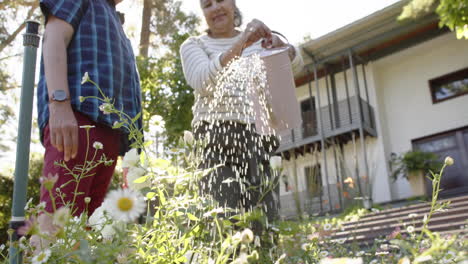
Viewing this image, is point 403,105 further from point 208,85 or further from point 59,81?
point 59,81

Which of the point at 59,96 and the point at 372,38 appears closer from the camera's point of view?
the point at 59,96

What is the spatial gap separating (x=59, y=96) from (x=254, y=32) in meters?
0.77

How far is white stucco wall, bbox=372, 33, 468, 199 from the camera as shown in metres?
10.4

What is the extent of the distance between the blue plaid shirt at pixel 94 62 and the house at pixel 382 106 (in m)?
8.15

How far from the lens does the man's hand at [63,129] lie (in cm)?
137

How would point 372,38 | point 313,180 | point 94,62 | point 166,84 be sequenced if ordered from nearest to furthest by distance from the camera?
point 94,62
point 313,180
point 166,84
point 372,38

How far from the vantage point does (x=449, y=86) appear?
1062 cm

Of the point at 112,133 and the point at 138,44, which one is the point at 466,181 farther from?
the point at 112,133

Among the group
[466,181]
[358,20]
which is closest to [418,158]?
[466,181]

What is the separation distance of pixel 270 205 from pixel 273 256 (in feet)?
1.27

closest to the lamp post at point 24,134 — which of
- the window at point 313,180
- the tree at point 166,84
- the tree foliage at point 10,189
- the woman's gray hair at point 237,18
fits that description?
the woman's gray hair at point 237,18

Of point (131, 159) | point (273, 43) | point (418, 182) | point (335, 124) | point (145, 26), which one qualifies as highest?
point (145, 26)

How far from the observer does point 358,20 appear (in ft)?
31.5

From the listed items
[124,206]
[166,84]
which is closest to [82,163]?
[124,206]
